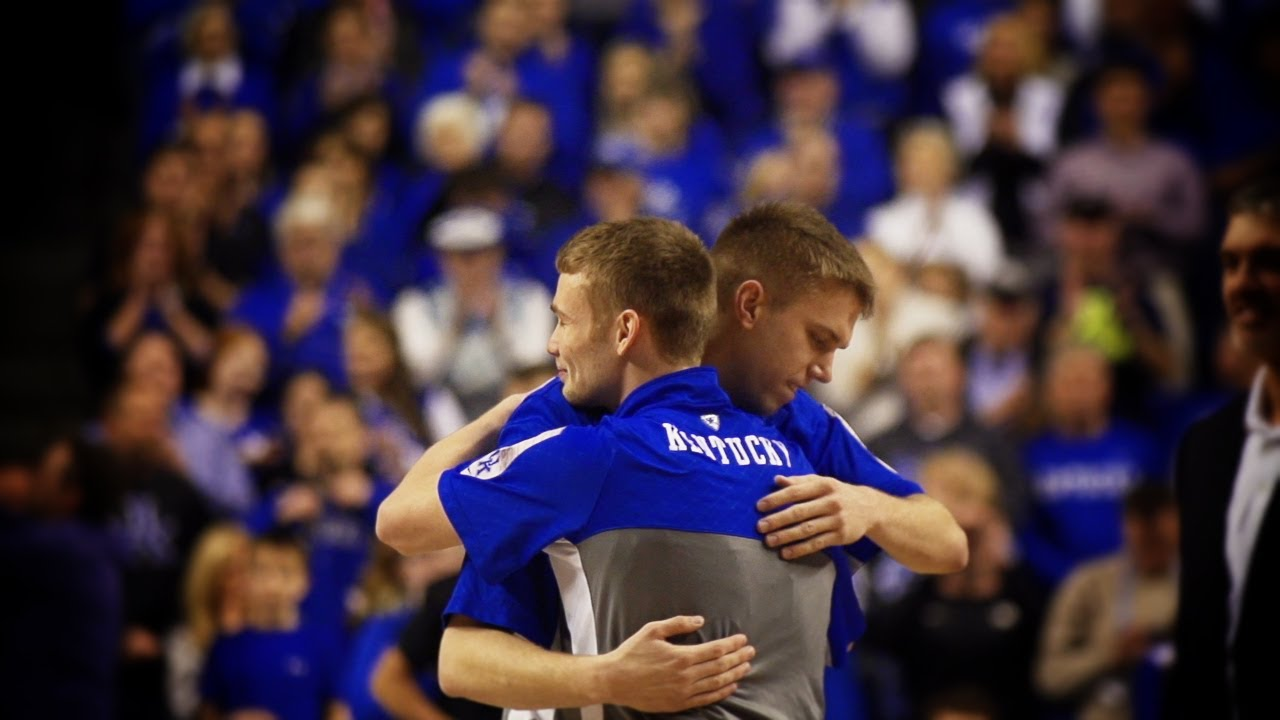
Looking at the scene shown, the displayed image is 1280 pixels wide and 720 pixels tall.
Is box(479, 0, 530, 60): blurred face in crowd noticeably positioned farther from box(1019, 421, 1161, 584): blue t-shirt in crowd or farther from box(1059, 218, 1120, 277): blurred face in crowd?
box(1019, 421, 1161, 584): blue t-shirt in crowd

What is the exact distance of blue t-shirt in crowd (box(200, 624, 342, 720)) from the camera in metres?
6.85

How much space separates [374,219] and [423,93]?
1.11 m

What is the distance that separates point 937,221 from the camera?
844 centimetres

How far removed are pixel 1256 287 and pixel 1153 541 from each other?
2.93 meters

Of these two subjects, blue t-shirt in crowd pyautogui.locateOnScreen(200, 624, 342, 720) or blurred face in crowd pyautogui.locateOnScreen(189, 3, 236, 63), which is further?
blurred face in crowd pyautogui.locateOnScreen(189, 3, 236, 63)

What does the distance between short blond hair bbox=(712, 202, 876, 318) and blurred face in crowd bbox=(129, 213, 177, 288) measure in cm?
673

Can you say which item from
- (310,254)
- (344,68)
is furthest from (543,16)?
(310,254)

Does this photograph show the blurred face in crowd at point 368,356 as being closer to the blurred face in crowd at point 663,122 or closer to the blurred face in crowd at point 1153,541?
the blurred face in crowd at point 663,122

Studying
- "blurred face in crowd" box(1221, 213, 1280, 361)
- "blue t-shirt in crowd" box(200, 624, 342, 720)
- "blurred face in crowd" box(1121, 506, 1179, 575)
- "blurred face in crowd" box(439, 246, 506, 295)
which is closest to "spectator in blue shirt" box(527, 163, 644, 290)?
"blurred face in crowd" box(439, 246, 506, 295)

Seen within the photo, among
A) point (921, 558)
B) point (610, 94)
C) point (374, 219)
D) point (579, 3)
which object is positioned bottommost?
point (921, 558)

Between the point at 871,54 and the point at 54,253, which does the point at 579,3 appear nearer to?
the point at 871,54

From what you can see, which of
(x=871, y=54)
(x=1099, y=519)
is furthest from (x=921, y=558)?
(x=871, y=54)

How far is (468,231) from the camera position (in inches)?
341

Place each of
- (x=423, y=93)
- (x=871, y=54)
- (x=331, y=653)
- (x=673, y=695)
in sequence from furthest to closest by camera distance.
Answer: (x=423, y=93) < (x=871, y=54) < (x=331, y=653) < (x=673, y=695)
